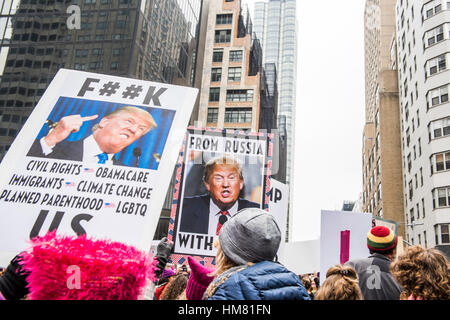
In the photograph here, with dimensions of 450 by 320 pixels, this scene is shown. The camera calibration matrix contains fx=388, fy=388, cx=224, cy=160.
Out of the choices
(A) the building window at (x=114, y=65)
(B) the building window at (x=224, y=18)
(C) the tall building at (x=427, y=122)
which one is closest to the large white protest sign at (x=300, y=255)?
(A) the building window at (x=114, y=65)

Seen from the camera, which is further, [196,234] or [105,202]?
[196,234]

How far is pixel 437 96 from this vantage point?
38844mm

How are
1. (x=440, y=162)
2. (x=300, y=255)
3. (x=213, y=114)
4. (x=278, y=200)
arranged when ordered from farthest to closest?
1. (x=213, y=114)
2. (x=440, y=162)
3. (x=278, y=200)
4. (x=300, y=255)

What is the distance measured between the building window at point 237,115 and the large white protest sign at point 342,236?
54705 mm

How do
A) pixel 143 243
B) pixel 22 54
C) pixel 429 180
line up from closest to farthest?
pixel 143 243, pixel 22 54, pixel 429 180

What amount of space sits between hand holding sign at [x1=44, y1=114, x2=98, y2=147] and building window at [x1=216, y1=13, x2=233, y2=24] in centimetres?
6468

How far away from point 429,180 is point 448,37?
47.5 ft

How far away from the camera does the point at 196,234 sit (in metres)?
6.20

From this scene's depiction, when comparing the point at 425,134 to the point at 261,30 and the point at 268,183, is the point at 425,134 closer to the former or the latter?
the point at 268,183

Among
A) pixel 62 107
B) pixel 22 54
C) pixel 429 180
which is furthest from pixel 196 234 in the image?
pixel 429 180

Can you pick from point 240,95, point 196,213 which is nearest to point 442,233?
point 196,213

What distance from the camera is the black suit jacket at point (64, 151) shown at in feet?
8.31

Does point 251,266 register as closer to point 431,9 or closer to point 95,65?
point 95,65

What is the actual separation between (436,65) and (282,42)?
151 m
